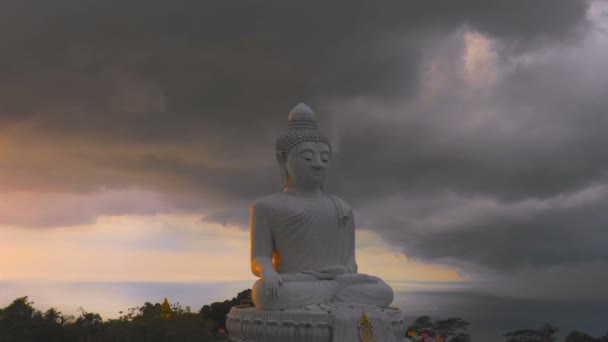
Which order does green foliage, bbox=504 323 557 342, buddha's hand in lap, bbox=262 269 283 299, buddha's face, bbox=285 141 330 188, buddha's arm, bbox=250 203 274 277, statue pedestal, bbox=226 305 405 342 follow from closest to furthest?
statue pedestal, bbox=226 305 405 342 → buddha's hand in lap, bbox=262 269 283 299 → buddha's arm, bbox=250 203 274 277 → buddha's face, bbox=285 141 330 188 → green foliage, bbox=504 323 557 342

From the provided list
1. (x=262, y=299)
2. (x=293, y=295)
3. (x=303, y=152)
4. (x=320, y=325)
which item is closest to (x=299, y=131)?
(x=303, y=152)

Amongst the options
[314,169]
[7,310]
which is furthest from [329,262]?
[7,310]

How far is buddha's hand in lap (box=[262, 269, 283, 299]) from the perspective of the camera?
965 centimetres

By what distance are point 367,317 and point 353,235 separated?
2.14 m

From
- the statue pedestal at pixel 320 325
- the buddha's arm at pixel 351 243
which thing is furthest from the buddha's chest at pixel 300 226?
the statue pedestal at pixel 320 325

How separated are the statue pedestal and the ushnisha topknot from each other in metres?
3.09

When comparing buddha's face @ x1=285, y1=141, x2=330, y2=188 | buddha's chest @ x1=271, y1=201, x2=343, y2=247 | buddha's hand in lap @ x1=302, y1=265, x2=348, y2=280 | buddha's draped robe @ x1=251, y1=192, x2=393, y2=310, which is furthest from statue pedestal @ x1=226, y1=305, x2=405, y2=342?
buddha's face @ x1=285, y1=141, x2=330, y2=188

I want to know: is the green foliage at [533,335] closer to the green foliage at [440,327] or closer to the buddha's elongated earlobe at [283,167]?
the green foliage at [440,327]

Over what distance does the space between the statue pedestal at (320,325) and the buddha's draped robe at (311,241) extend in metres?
0.50

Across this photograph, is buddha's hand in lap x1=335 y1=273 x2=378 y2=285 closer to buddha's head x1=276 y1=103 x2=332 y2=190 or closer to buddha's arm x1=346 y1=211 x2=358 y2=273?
buddha's arm x1=346 y1=211 x2=358 y2=273

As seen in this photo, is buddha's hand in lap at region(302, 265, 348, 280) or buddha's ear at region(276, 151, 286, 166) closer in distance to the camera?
buddha's hand in lap at region(302, 265, 348, 280)

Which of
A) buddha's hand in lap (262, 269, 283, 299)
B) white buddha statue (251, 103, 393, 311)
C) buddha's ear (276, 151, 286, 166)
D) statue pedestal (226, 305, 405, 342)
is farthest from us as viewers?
buddha's ear (276, 151, 286, 166)

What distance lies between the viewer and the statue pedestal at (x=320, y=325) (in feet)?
30.8

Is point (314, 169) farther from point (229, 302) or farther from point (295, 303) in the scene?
point (229, 302)
